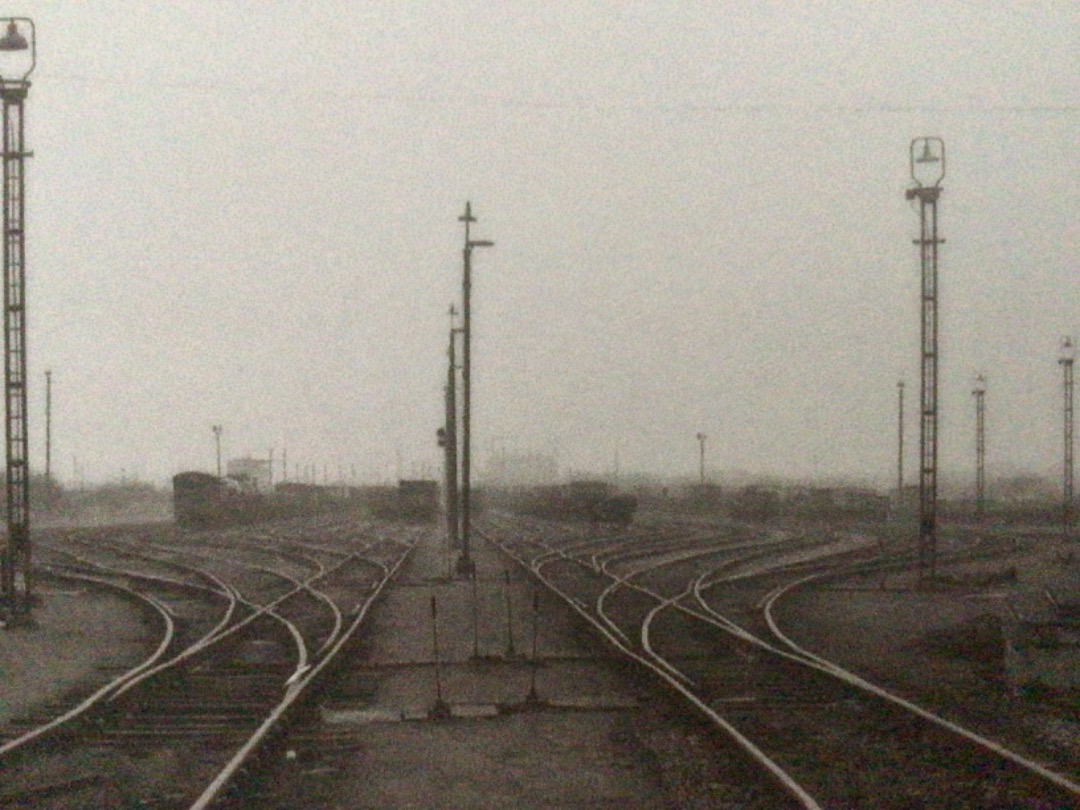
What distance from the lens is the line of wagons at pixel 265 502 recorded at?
235ft

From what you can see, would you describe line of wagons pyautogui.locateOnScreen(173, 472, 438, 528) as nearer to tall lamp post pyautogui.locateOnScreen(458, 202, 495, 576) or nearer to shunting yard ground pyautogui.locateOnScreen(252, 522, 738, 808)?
tall lamp post pyautogui.locateOnScreen(458, 202, 495, 576)

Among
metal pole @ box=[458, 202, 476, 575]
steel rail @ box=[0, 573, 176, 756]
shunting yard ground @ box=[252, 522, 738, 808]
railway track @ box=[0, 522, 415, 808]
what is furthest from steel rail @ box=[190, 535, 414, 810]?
metal pole @ box=[458, 202, 476, 575]

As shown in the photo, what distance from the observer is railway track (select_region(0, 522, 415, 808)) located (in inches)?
428

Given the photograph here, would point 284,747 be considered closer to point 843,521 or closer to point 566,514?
point 566,514

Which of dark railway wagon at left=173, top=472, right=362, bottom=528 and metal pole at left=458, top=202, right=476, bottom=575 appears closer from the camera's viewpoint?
metal pole at left=458, top=202, right=476, bottom=575

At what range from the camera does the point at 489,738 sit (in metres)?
12.8

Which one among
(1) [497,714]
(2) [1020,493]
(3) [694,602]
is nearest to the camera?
(1) [497,714]

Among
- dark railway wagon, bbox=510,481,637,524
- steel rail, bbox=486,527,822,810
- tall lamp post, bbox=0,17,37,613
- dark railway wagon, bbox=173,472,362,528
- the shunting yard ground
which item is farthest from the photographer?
dark railway wagon, bbox=510,481,637,524

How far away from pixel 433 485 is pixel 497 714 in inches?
3034

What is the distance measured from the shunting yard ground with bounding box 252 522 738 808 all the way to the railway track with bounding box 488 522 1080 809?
1.84 ft

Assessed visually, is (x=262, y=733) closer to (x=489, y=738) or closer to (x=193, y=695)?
(x=489, y=738)

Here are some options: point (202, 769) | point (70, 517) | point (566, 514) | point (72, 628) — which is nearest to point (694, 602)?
point (72, 628)

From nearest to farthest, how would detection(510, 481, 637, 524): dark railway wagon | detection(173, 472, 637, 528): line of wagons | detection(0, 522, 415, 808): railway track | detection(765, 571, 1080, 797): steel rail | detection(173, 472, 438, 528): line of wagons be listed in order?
detection(765, 571, 1080, 797): steel rail → detection(0, 522, 415, 808): railway track → detection(173, 472, 438, 528): line of wagons → detection(173, 472, 637, 528): line of wagons → detection(510, 481, 637, 524): dark railway wagon

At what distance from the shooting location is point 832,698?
14891 mm
